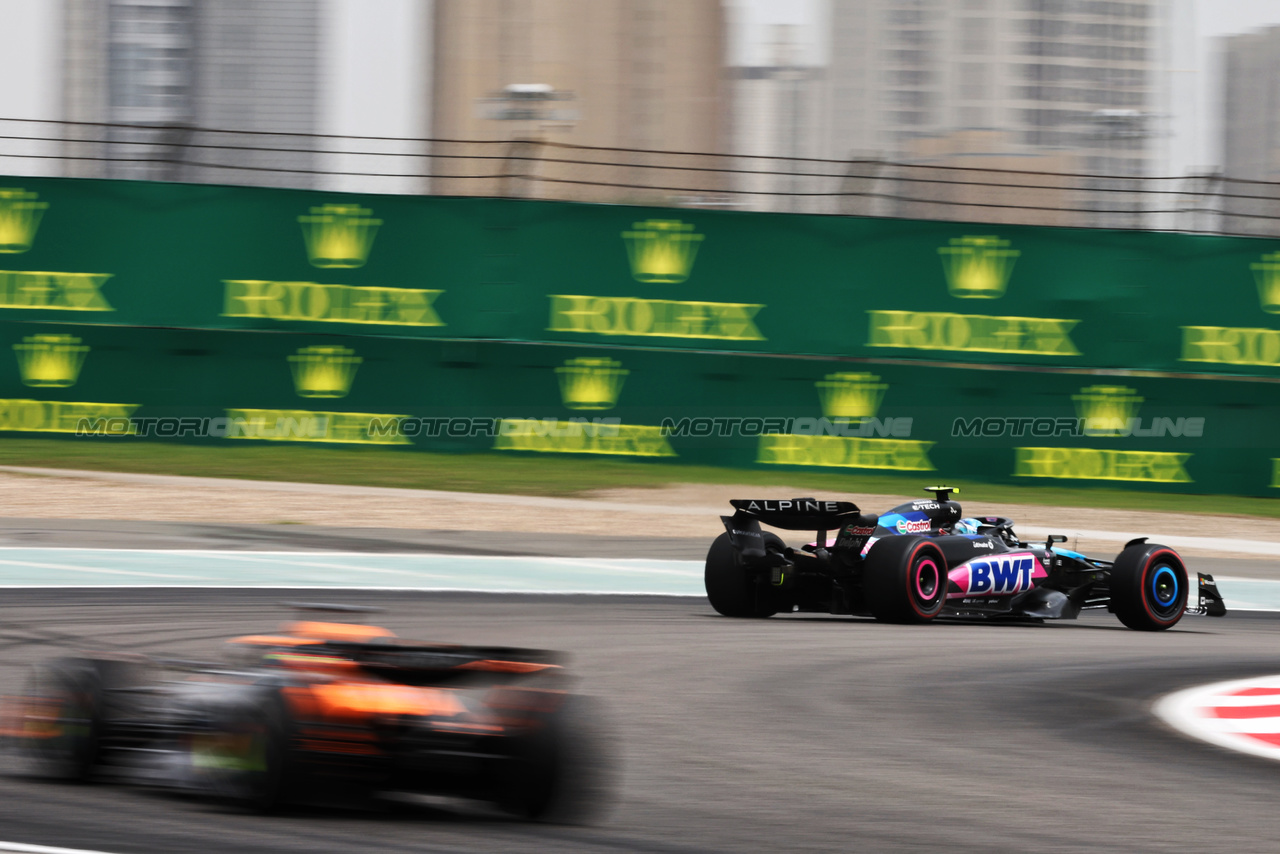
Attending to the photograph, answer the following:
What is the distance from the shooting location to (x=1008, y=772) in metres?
6.02

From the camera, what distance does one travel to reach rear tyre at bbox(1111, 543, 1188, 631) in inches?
454

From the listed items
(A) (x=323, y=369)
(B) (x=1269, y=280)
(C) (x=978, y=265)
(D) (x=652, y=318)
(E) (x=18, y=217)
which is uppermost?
(E) (x=18, y=217)

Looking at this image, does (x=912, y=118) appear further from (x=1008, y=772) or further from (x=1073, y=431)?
(x=1008, y=772)

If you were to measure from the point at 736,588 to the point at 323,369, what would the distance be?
9855mm

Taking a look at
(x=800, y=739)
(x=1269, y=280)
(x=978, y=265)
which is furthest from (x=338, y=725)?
(x=1269, y=280)

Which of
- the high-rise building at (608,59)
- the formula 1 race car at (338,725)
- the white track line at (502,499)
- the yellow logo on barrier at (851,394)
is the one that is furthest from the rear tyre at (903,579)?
the high-rise building at (608,59)

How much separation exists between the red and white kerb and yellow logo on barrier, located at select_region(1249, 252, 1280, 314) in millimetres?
12493

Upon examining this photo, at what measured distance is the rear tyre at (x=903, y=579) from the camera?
10719mm

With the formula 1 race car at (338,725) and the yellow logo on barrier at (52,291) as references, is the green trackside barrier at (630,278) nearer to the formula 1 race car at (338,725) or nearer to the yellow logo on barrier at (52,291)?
the yellow logo on barrier at (52,291)

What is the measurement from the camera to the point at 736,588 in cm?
1125

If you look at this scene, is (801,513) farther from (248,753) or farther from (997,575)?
(248,753)

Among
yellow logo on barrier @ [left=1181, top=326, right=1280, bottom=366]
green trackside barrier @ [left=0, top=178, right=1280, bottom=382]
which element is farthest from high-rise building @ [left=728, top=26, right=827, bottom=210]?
yellow logo on barrier @ [left=1181, top=326, right=1280, bottom=366]

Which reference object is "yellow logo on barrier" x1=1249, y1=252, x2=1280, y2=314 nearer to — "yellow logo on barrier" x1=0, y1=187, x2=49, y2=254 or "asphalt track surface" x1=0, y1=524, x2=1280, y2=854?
"asphalt track surface" x1=0, y1=524, x2=1280, y2=854

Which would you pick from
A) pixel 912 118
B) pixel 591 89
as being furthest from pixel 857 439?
pixel 912 118
